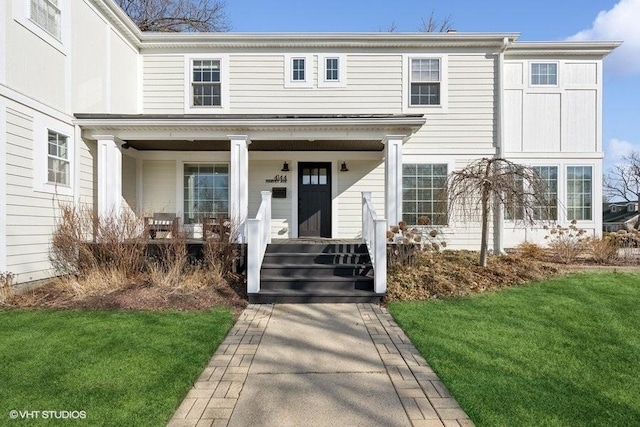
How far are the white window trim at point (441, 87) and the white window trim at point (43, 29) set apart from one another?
7.88 metres

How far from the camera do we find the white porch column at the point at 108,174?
7.88 meters

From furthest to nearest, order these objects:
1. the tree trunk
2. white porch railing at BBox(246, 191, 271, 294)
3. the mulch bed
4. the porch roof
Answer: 1. the porch roof
2. the tree trunk
3. white porch railing at BBox(246, 191, 271, 294)
4. the mulch bed

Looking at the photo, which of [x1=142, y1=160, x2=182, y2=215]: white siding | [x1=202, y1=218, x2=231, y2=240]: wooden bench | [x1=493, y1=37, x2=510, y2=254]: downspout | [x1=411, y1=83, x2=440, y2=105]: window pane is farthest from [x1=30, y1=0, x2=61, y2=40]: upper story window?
[x1=493, y1=37, x2=510, y2=254]: downspout

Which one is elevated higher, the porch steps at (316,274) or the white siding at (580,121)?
the white siding at (580,121)

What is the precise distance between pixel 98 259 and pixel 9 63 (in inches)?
141

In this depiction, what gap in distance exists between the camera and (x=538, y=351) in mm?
3877

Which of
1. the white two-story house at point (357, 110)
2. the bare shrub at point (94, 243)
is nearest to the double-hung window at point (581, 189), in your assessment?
the white two-story house at point (357, 110)

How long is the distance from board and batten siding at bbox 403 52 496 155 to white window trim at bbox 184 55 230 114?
5225 millimetres

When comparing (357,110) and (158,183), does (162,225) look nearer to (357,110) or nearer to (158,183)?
(158,183)

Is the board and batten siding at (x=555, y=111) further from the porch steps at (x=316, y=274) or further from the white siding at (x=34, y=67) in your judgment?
the white siding at (x=34, y=67)

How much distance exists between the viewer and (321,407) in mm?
2877

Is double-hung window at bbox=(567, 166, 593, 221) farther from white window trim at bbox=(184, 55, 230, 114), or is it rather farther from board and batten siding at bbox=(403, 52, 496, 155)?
white window trim at bbox=(184, 55, 230, 114)

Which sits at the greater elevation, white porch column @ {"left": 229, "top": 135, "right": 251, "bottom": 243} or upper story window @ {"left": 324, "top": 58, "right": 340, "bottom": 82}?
upper story window @ {"left": 324, "top": 58, "right": 340, "bottom": 82}

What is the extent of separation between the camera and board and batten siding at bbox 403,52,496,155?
9.93m
